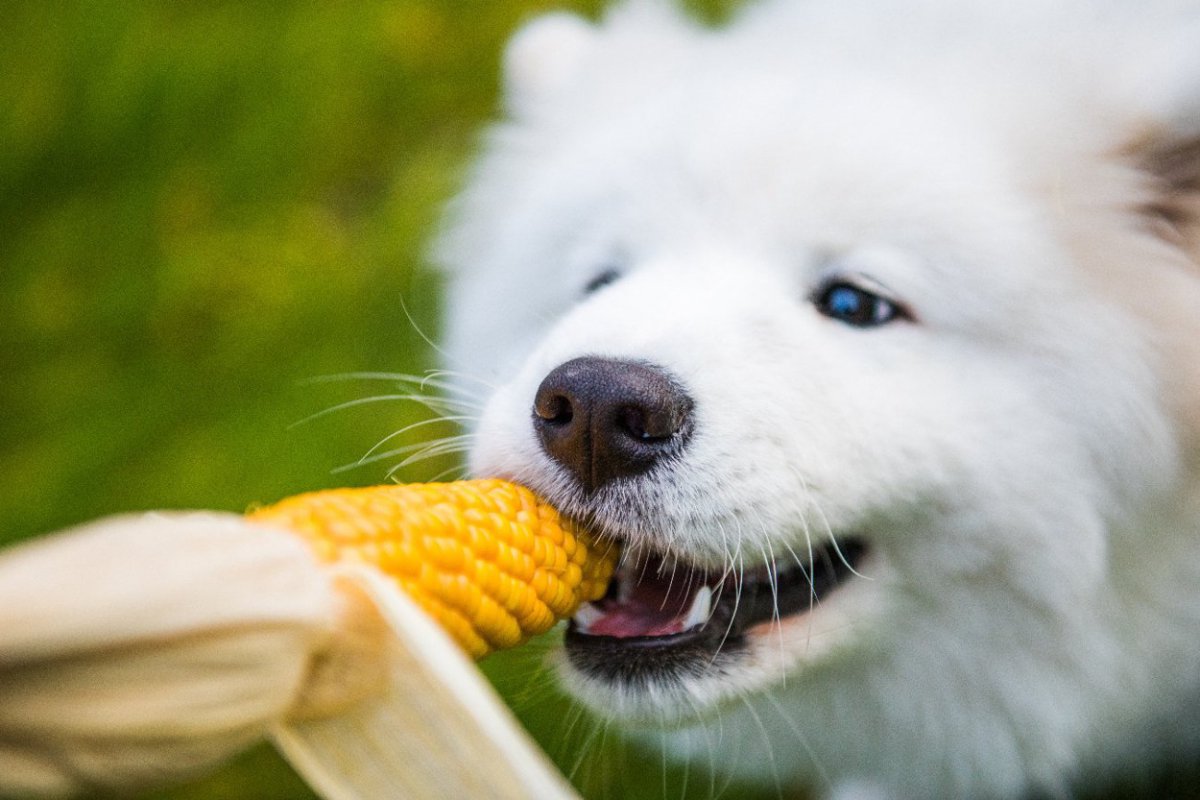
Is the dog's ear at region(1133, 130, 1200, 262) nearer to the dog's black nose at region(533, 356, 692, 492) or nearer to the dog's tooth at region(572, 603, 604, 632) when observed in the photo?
the dog's black nose at region(533, 356, 692, 492)

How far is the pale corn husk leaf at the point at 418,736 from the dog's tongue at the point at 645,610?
78 cm

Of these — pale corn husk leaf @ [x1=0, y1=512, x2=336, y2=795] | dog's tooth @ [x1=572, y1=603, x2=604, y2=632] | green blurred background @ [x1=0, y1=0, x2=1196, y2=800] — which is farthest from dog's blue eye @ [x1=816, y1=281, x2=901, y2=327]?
green blurred background @ [x1=0, y1=0, x2=1196, y2=800]

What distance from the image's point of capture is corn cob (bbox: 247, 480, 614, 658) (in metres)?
1.37

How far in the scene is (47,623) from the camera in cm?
99

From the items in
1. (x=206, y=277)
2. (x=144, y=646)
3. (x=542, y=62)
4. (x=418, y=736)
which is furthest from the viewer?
(x=206, y=277)

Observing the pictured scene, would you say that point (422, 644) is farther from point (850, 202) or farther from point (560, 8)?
point (560, 8)

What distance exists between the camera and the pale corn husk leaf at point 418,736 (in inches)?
44.8

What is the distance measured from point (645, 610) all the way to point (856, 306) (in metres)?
0.64

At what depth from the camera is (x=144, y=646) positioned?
1.06 meters

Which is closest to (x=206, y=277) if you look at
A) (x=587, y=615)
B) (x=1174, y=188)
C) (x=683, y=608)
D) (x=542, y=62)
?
(x=542, y=62)

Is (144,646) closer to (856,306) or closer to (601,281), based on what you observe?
(856,306)

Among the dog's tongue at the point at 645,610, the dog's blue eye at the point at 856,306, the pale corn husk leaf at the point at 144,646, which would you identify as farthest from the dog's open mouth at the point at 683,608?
the pale corn husk leaf at the point at 144,646

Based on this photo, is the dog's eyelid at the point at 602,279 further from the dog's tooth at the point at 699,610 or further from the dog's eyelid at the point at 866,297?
the dog's tooth at the point at 699,610

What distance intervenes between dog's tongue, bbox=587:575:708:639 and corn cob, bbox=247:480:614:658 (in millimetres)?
173
